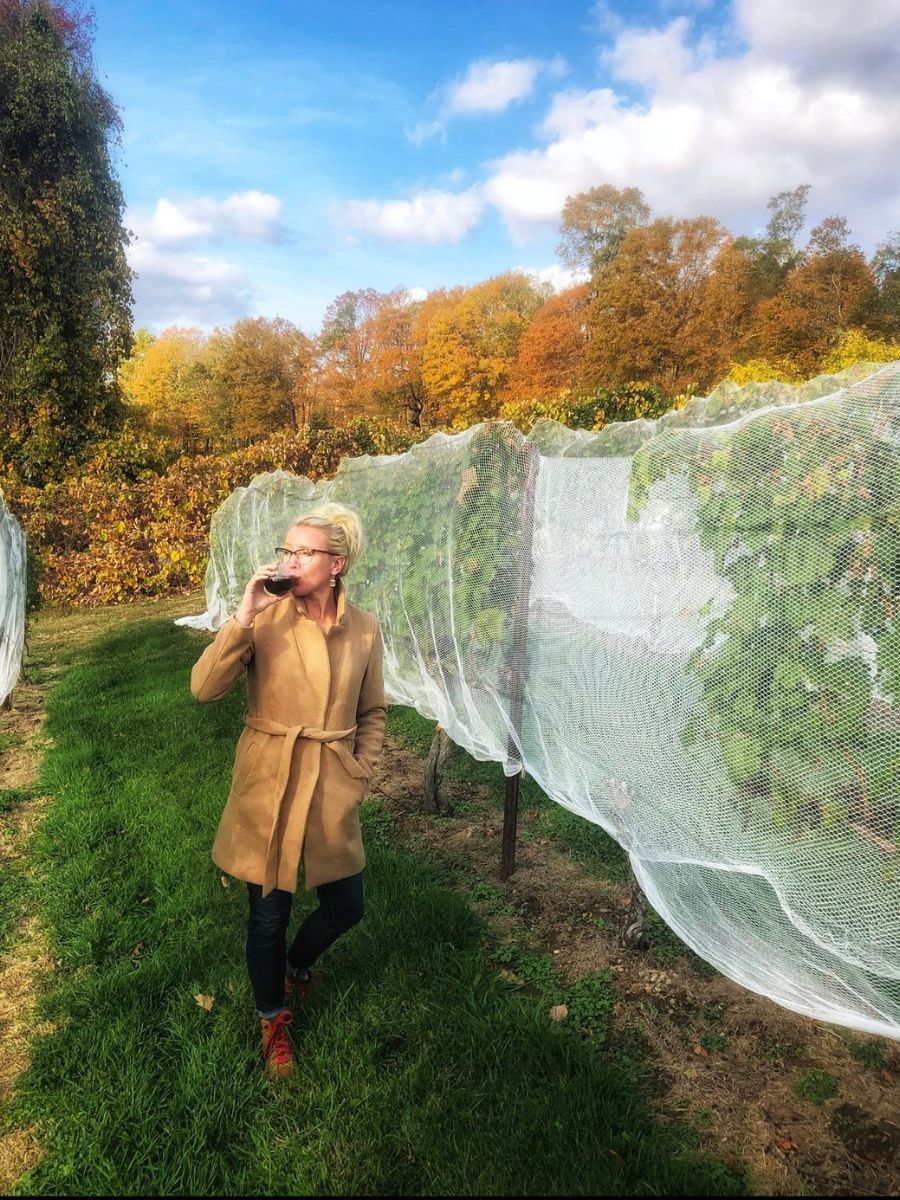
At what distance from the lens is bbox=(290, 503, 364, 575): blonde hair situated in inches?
94.0

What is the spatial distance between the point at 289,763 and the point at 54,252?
20486 millimetres

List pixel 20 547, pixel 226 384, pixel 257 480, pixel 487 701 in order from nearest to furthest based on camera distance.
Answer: pixel 487 701 < pixel 20 547 < pixel 257 480 < pixel 226 384

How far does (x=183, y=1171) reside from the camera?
6.79 ft

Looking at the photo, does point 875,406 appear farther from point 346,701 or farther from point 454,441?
A: point 454,441

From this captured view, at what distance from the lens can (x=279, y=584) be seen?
2166 millimetres

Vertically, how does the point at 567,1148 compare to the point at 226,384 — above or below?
below

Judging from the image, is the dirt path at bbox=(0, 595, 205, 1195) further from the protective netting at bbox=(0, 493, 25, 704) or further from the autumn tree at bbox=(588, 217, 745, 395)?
the autumn tree at bbox=(588, 217, 745, 395)

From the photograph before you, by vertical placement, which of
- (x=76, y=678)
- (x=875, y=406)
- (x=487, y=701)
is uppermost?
(x=875, y=406)

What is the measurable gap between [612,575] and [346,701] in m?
1.08

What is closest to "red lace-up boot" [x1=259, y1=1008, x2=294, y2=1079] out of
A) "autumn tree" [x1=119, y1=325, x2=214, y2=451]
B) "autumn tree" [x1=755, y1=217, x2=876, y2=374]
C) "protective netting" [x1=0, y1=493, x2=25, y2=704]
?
"protective netting" [x1=0, y1=493, x2=25, y2=704]

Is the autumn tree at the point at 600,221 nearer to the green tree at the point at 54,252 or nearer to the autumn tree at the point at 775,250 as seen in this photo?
the autumn tree at the point at 775,250

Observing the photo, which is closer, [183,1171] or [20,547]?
[183,1171]

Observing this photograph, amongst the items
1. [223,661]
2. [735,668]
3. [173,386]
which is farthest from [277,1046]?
[173,386]

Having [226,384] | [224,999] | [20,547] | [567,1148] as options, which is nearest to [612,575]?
[567,1148]
